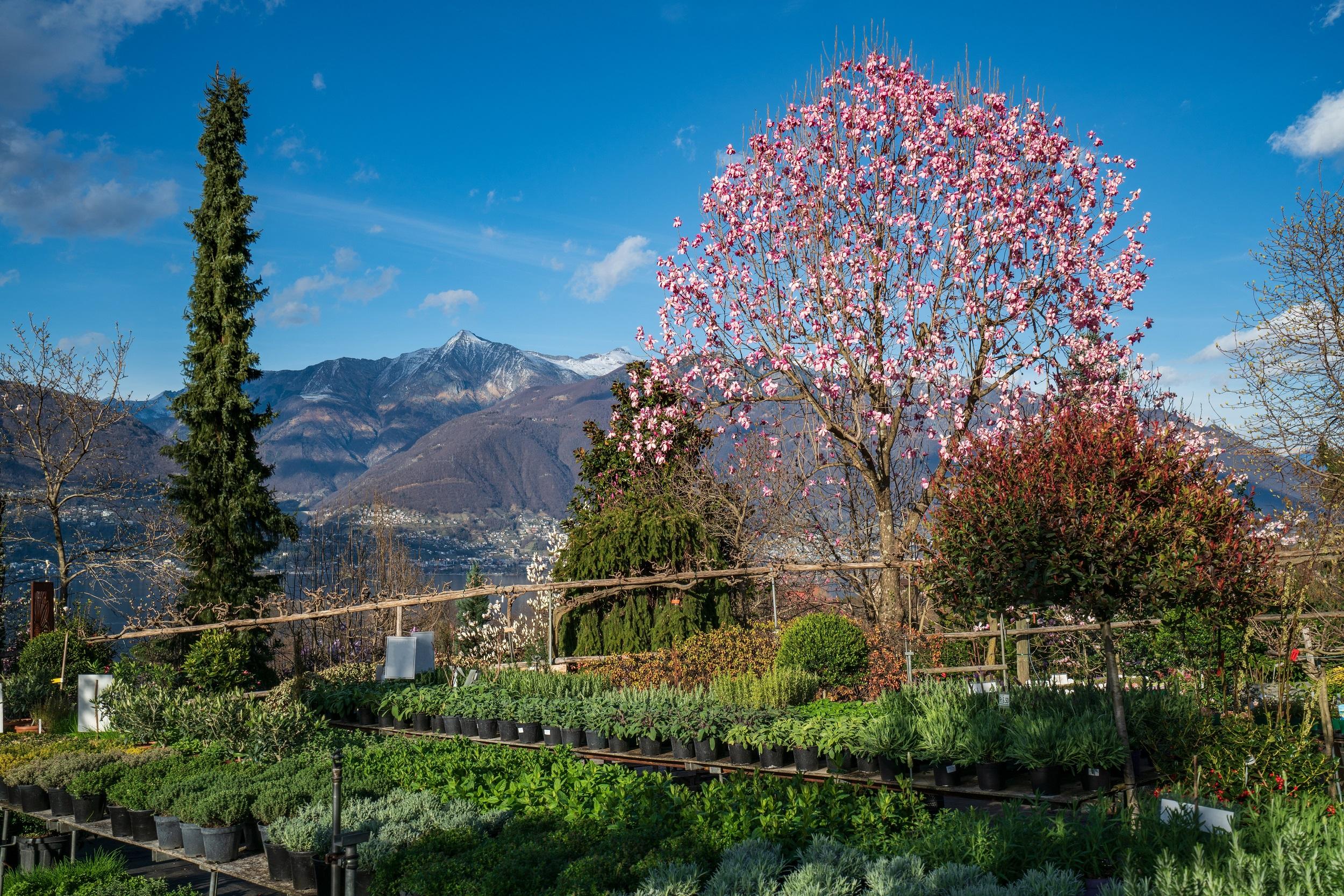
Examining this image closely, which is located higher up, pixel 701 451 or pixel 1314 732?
pixel 701 451

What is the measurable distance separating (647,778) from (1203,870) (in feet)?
9.77

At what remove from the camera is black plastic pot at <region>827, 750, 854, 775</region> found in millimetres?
6051

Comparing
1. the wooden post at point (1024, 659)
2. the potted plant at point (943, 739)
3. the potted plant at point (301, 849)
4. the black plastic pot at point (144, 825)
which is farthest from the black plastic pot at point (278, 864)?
the wooden post at point (1024, 659)

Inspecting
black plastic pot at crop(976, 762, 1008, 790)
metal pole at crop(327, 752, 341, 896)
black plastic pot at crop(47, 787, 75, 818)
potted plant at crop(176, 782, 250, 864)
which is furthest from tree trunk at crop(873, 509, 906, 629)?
black plastic pot at crop(47, 787, 75, 818)

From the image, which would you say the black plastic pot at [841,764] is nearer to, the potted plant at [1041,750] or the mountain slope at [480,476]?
the potted plant at [1041,750]

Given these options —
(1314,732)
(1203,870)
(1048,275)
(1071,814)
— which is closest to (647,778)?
(1071,814)

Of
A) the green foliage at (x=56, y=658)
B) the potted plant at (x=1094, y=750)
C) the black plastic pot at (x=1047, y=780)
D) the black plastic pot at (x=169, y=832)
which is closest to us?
the potted plant at (x=1094, y=750)

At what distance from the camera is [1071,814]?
455cm

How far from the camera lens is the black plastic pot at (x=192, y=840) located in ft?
18.8

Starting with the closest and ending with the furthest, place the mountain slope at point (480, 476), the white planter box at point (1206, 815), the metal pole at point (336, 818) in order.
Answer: the white planter box at point (1206, 815) → the metal pole at point (336, 818) → the mountain slope at point (480, 476)

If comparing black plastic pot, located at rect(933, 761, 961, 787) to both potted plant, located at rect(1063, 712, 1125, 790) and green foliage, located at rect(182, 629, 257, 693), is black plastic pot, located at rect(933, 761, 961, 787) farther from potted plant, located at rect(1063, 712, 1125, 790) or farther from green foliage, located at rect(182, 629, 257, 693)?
green foliage, located at rect(182, 629, 257, 693)

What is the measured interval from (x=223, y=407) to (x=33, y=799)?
9142mm

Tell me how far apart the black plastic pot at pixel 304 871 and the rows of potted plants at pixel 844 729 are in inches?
117

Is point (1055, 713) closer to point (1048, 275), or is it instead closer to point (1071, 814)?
point (1071, 814)
